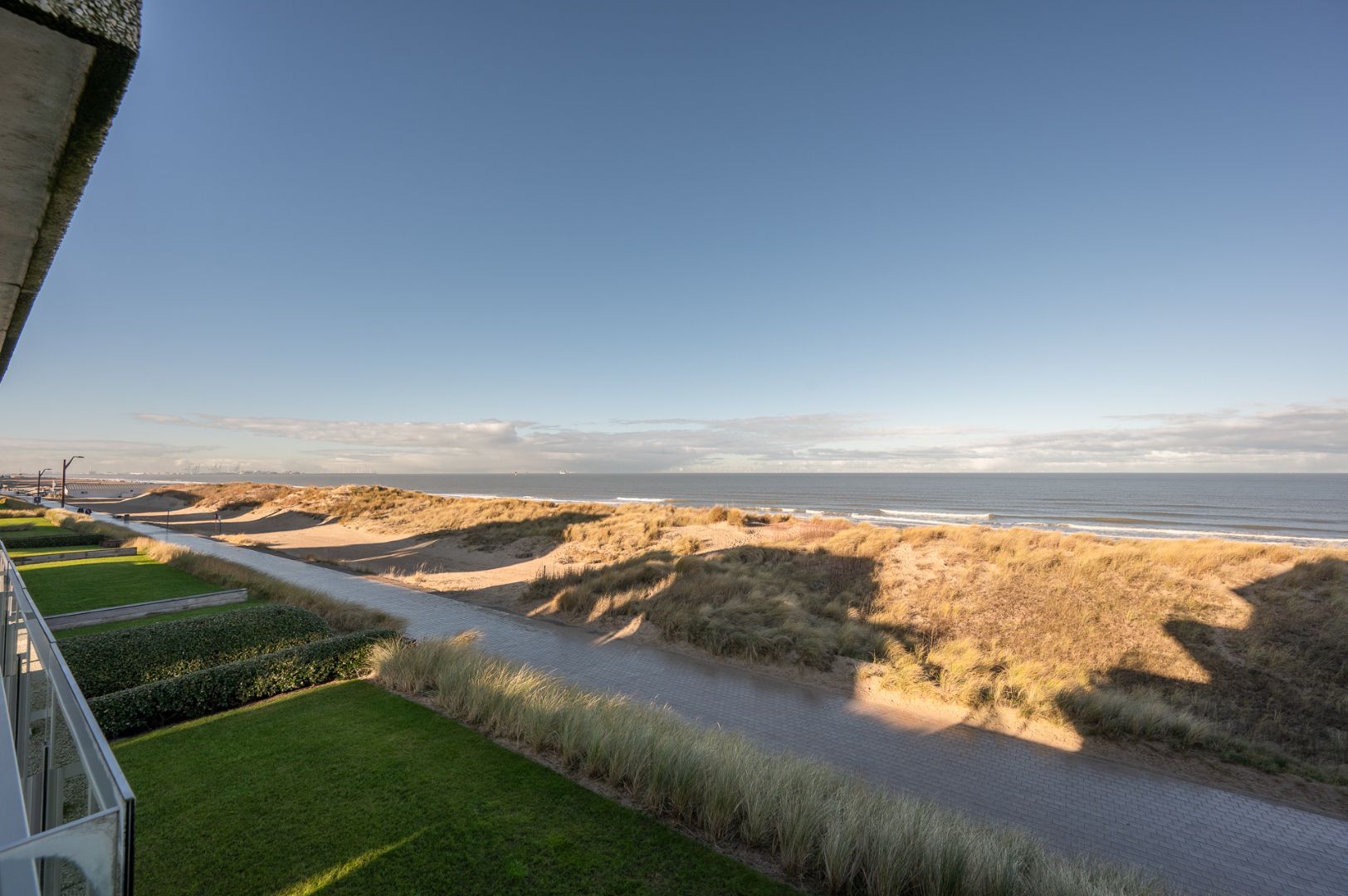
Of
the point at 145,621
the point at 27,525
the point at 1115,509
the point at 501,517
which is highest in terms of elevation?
the point at 27,525

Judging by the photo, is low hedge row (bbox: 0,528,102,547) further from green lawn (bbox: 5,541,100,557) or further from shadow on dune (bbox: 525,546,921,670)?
shadow on dune (bbox: 525,546,921,670)

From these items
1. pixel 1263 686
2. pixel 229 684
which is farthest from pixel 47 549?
pixel 1263 686

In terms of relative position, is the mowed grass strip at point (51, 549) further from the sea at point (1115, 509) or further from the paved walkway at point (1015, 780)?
the sea at point (1115, 509)

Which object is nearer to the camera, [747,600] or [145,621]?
[145,621]

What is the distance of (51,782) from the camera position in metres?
2.36

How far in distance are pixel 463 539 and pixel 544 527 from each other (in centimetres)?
455

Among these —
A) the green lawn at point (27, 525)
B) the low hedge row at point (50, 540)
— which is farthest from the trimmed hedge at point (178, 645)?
the green lawn at point (27, 525)

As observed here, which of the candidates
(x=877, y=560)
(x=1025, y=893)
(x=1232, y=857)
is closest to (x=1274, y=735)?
(x=1232, y=857)

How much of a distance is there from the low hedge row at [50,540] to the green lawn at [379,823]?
20.6 metres

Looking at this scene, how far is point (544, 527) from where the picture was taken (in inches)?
1156

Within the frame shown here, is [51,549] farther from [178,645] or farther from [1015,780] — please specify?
[1015,780]

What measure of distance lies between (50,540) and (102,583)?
9380 millimetres

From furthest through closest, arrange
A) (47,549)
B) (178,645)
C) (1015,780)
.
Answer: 1. (47,549)
2. (178,645)
3. (1015,780)

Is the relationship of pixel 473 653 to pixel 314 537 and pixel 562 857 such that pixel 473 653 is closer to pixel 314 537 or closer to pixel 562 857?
pixel 562 857
